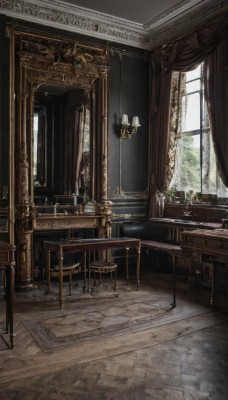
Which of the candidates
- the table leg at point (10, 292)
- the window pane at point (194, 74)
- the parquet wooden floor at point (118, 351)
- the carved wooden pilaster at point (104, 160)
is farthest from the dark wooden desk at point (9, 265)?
the window pane at point (194, 74)

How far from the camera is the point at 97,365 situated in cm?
279

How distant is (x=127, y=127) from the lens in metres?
6.05

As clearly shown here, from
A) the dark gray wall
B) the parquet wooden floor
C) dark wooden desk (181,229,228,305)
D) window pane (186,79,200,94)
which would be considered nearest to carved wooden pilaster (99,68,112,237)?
the dark gray wall

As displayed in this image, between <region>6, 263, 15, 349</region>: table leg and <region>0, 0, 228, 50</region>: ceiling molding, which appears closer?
<region>6, 263, 15, 349</region>: table leg

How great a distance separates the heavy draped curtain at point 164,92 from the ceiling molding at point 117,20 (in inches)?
7.9

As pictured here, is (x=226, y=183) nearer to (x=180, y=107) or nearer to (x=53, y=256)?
(x=180, y=107)

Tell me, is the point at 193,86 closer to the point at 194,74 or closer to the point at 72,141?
the point at 194,74

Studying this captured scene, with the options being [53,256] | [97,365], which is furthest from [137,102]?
[97,365]

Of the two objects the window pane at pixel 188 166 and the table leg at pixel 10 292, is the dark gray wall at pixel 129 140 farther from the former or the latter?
the table leg at pixel 10 292

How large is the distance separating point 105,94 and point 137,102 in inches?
26.4

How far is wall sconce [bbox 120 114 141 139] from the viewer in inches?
233

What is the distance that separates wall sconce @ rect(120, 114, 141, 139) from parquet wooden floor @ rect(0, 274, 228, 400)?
8.70ft

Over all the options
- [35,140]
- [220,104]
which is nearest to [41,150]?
[35,140]

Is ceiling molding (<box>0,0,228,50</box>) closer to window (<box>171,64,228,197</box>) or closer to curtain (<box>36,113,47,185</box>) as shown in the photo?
window (<box>171,64,228,197</box>)
